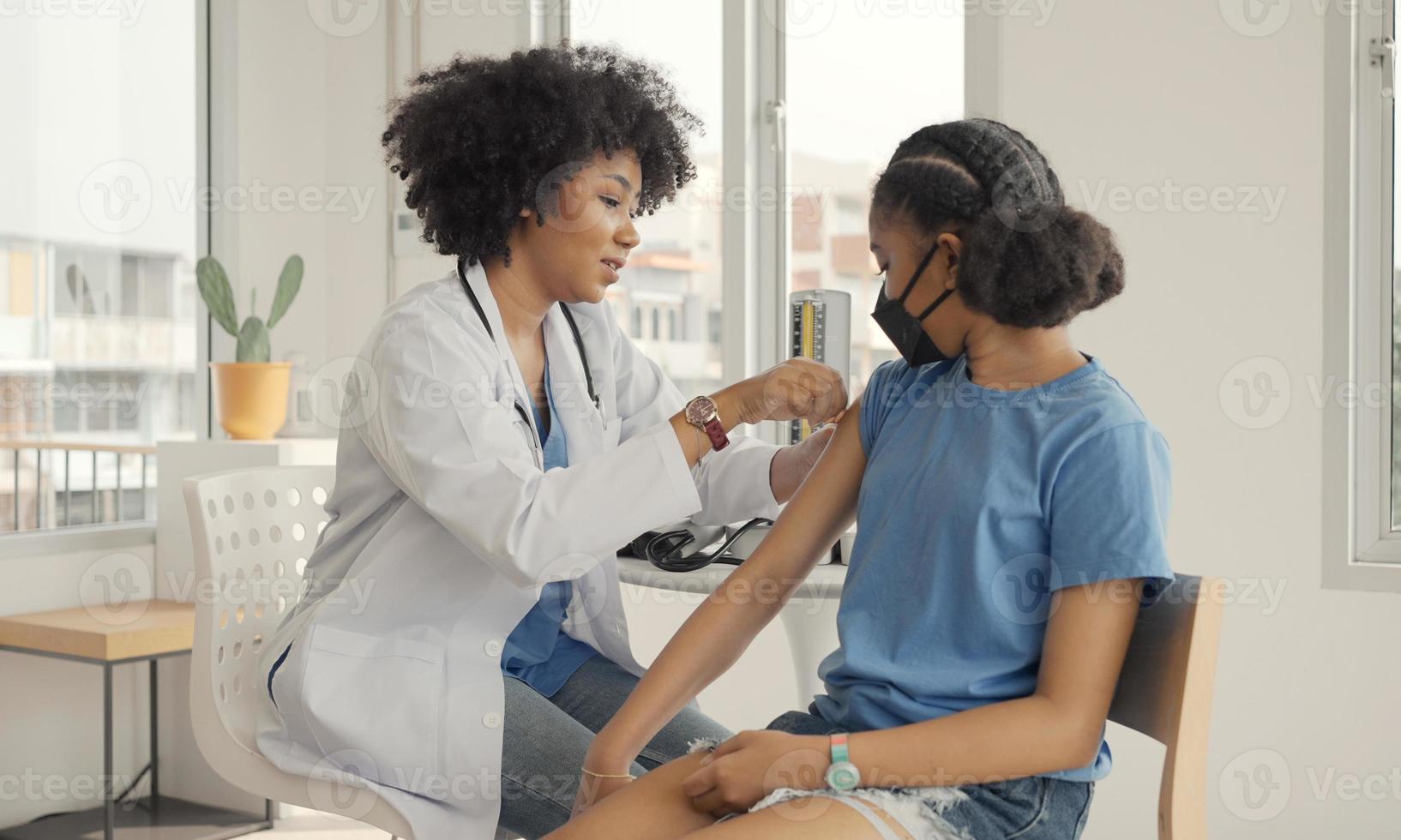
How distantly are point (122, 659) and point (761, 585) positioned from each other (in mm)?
2037

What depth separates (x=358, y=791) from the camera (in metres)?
1.56

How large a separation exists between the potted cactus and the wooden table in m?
0.52

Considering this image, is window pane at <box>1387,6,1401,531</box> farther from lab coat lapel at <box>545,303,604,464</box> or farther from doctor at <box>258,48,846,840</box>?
lab coat lapel at <box>545,303,604,464</box>

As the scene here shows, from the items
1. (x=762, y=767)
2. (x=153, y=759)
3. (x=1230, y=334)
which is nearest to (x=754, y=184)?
(x=1230, y=334)

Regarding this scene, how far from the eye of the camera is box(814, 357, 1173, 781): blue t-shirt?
1155 mm

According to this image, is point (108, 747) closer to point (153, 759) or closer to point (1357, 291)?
point (153, 759)

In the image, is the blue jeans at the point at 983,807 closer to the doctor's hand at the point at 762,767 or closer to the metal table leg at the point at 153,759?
the doctor's hand at the point at 762,767

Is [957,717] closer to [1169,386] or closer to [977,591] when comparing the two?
[977,591]

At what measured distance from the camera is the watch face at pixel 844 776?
1142 millimetres

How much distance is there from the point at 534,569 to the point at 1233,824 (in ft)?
6.03

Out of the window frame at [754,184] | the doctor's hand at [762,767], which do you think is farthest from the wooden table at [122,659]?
the doctor's hand at [762,767]

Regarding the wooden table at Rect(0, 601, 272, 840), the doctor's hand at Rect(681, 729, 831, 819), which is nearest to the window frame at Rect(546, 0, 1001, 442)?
the wooden table at Rect(0, 601, 272, 840)

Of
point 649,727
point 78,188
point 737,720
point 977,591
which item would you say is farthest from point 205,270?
point 977,591

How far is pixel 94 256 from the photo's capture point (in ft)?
11.4
